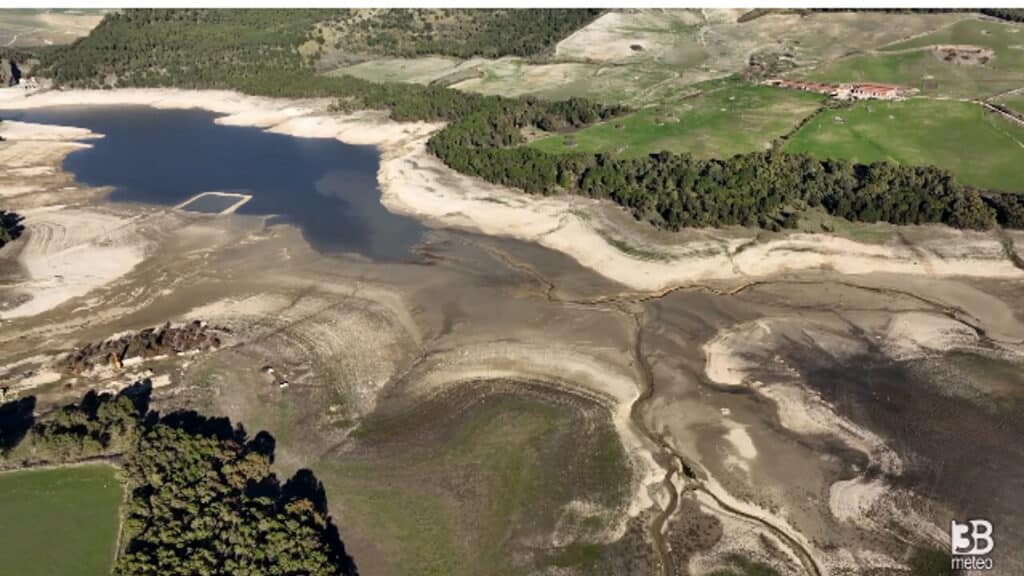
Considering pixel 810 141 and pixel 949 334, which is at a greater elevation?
pixel 810 141

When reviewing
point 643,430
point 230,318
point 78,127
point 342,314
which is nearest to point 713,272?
point 643,430

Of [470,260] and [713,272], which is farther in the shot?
[470,260]

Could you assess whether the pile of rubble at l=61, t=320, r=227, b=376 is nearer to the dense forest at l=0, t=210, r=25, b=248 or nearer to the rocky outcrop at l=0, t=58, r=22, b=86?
the dense forest at l=0, t=210, r=25, b=248

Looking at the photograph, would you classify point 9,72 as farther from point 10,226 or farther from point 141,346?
point 141,346

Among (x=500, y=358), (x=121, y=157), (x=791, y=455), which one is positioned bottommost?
(x=791, y=455)

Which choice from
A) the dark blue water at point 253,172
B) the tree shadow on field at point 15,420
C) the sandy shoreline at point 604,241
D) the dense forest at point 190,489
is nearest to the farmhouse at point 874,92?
the sandy shoreline at point 604,241

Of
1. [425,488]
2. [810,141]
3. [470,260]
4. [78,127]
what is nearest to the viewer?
[425,488]

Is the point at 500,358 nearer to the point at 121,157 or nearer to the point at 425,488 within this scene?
the point at 425,488
